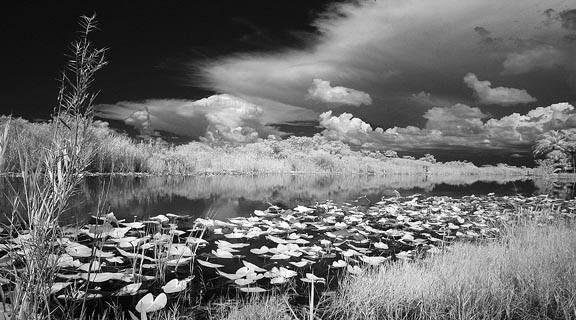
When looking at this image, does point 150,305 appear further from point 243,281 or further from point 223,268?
point 223,268

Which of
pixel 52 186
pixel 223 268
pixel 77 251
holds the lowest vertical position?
pixel 223 268

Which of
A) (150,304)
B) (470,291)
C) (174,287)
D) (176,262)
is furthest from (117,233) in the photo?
(470,291)

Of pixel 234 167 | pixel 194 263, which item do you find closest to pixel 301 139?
pixel 234 167

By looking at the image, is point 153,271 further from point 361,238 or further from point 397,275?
point 361,238

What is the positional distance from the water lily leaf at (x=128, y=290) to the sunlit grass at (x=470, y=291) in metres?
1.68

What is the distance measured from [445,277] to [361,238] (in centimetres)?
224

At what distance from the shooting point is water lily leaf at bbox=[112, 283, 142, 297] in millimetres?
2988

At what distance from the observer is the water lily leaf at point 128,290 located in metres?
2.99

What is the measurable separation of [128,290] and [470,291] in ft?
9.59

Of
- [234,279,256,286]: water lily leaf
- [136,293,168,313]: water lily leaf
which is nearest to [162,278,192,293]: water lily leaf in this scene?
[136,293,168,313]: water lily leaf

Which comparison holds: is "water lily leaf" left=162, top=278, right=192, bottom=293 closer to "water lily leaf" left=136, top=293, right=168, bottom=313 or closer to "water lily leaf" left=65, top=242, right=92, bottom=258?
"water lily leaf" left=136, top=293, right=168, bottom=313

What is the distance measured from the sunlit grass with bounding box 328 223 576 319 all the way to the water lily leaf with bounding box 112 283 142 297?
168cm

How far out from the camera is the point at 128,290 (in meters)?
3.04

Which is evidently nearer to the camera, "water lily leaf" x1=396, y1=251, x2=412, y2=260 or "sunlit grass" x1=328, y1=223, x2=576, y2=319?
"sunlit grass" x1=328, y1=223, x2=576, y2=319
